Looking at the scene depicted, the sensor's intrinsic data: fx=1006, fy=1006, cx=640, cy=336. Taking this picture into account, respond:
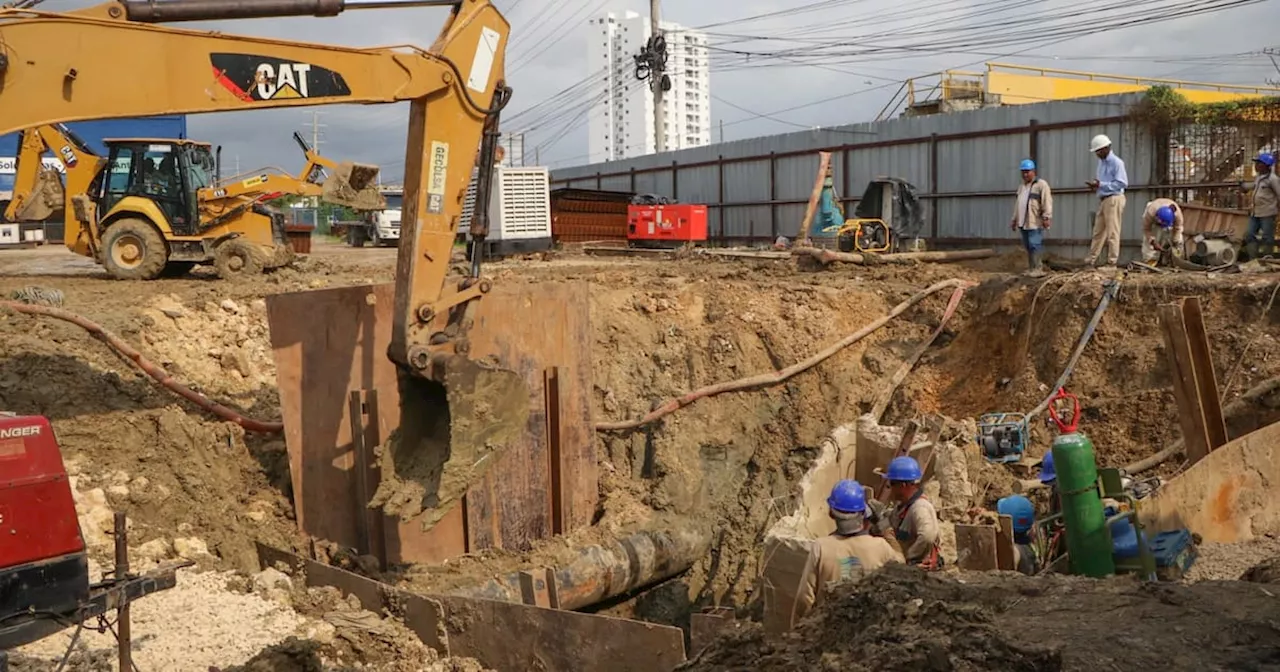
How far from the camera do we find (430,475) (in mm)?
6492

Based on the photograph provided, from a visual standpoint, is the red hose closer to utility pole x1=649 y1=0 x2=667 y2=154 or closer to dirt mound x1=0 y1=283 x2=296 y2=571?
dirt mound x1=0 y1=283 x2=296 y2=571

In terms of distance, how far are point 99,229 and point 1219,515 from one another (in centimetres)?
1417

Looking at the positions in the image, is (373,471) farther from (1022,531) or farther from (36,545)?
(1022,531)

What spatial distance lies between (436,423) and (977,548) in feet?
11.8

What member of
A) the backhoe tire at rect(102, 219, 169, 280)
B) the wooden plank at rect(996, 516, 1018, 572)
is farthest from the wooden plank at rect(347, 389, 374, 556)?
the backhoe tire at rect(102, 219, 169, 280)

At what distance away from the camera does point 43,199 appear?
14070 mm

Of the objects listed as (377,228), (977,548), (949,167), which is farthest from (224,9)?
(377,228)

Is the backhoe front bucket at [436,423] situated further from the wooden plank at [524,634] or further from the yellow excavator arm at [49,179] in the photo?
the yellow excavator arm at [49,179]

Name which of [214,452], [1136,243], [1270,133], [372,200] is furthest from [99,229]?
[1270,133]

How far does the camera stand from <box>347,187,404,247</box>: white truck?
33281mm

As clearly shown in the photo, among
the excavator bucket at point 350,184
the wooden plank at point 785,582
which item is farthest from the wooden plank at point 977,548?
the excavator bucket at point 350,184

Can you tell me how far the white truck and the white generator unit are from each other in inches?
452

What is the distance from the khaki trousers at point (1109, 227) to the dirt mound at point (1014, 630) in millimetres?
8026

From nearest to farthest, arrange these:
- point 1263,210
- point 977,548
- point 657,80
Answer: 1. point 977,548
2. point 1263,210
3. point 657,80
